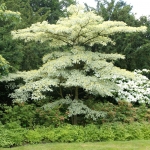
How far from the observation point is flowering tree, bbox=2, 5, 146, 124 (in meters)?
7.15

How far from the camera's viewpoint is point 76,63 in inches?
314

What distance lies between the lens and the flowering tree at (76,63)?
7.15 m

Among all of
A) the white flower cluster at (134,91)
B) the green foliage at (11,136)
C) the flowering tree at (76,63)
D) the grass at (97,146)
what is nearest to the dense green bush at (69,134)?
the green foliage at (11,136)

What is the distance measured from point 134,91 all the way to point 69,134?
494 cm

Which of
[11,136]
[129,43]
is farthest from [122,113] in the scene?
[129,43]

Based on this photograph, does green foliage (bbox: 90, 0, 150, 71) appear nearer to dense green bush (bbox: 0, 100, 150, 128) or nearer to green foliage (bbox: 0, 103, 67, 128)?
dense green bush (bbox: 0, 100, 150, 128)

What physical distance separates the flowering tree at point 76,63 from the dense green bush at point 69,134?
58 centimetres

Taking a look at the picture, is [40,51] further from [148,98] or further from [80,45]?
[148,98]

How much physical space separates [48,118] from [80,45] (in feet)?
8.06

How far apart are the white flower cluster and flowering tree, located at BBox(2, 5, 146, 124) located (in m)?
2.84

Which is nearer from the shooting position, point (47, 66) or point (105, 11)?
point (47, 66)

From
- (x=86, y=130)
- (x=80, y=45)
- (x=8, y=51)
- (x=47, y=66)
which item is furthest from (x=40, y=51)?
(x=86, y=130)

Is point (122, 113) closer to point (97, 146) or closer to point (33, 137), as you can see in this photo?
point (97, 146)

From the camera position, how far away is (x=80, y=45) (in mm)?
8523
